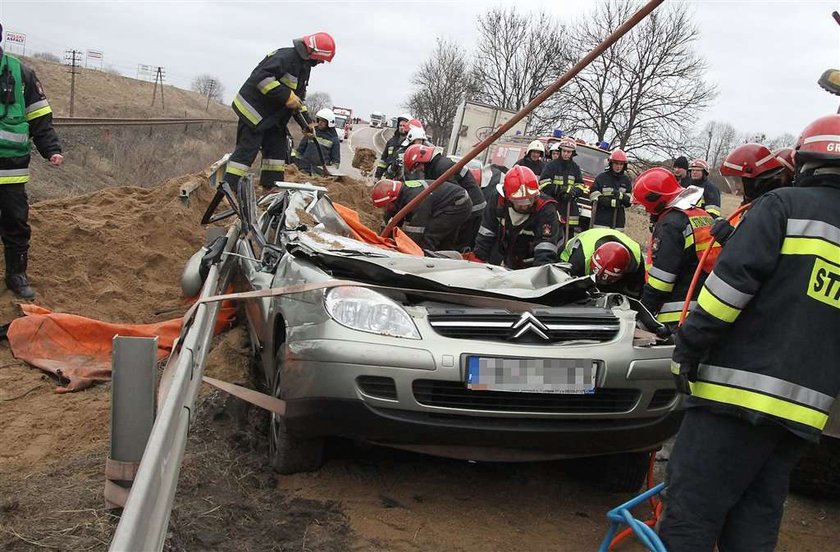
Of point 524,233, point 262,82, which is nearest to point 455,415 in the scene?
point 524,233

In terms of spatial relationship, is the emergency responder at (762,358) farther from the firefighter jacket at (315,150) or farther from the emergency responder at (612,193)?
the firefighter jacket at (315,150)

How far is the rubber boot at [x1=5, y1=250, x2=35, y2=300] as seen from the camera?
5797 millimetres

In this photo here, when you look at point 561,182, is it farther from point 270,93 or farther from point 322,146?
point 270,93

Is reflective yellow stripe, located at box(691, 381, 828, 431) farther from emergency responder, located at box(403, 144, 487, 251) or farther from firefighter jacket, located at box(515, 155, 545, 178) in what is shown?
firefighter jacket, located at box(515, 155, 545, 178)

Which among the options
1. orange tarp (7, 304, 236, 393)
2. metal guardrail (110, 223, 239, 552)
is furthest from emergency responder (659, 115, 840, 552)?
orange tarp (7, 304, 236, 393)

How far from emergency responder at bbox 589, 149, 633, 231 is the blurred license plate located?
25.6ft

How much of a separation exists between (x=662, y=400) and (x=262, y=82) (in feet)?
17.0

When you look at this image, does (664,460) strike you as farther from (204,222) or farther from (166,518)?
(204,222)

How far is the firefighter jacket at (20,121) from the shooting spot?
5.60m

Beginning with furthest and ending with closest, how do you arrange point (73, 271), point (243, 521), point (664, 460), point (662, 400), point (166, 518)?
point (73, 271) < point (664, 460) < point (662, 400) < point (243, 521) < point (166, 518)

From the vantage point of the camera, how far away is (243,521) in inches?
122

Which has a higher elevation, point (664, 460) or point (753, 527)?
point (753, 527)

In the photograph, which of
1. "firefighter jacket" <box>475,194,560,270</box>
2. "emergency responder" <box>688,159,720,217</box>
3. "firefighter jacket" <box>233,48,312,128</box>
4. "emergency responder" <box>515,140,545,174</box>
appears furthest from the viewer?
"emergency responder" <box>515,140,545,174</box>

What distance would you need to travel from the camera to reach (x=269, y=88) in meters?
7.20
